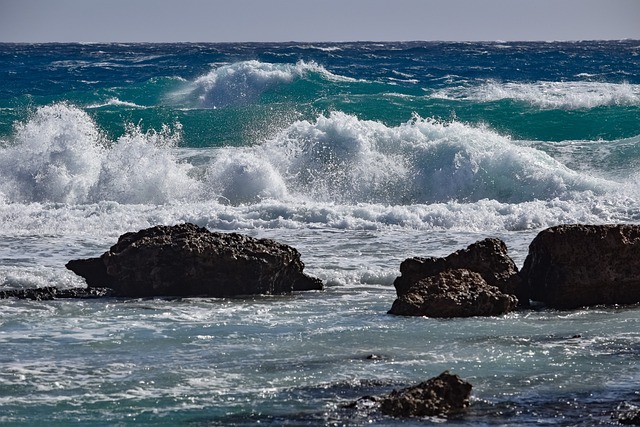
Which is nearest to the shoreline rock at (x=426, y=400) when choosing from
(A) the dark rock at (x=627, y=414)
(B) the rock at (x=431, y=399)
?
(B) the rock at (x=431, y=399)

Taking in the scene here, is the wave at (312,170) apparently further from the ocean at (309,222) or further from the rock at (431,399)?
the rock at (431,399)

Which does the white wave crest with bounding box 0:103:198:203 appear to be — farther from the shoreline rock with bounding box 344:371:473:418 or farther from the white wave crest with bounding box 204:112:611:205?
the shoreline rock with bounding box 344:371:473:418

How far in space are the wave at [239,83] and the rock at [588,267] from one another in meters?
23.5

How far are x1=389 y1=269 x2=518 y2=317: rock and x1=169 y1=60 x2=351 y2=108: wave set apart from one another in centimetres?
2376

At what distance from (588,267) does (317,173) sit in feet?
33.3

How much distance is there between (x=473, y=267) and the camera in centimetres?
966

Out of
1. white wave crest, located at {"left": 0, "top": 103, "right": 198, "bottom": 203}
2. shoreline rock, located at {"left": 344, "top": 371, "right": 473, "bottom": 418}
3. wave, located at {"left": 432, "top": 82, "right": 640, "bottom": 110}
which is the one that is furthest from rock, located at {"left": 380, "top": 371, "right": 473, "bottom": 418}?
wave, located at {"left": 432, "top": 82, "right": 640, "bottom": 110}

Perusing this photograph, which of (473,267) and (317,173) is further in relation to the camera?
(317,173)

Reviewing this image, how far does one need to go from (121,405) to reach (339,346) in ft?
6.21

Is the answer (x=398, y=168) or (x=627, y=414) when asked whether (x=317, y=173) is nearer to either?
(x=398, y=168)

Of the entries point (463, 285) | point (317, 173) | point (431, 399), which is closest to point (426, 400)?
point (431, 399)

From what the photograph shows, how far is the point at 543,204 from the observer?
16.3 meters

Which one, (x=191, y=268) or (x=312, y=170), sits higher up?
(x=312, y=170)

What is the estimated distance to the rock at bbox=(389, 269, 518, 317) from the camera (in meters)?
8.97
